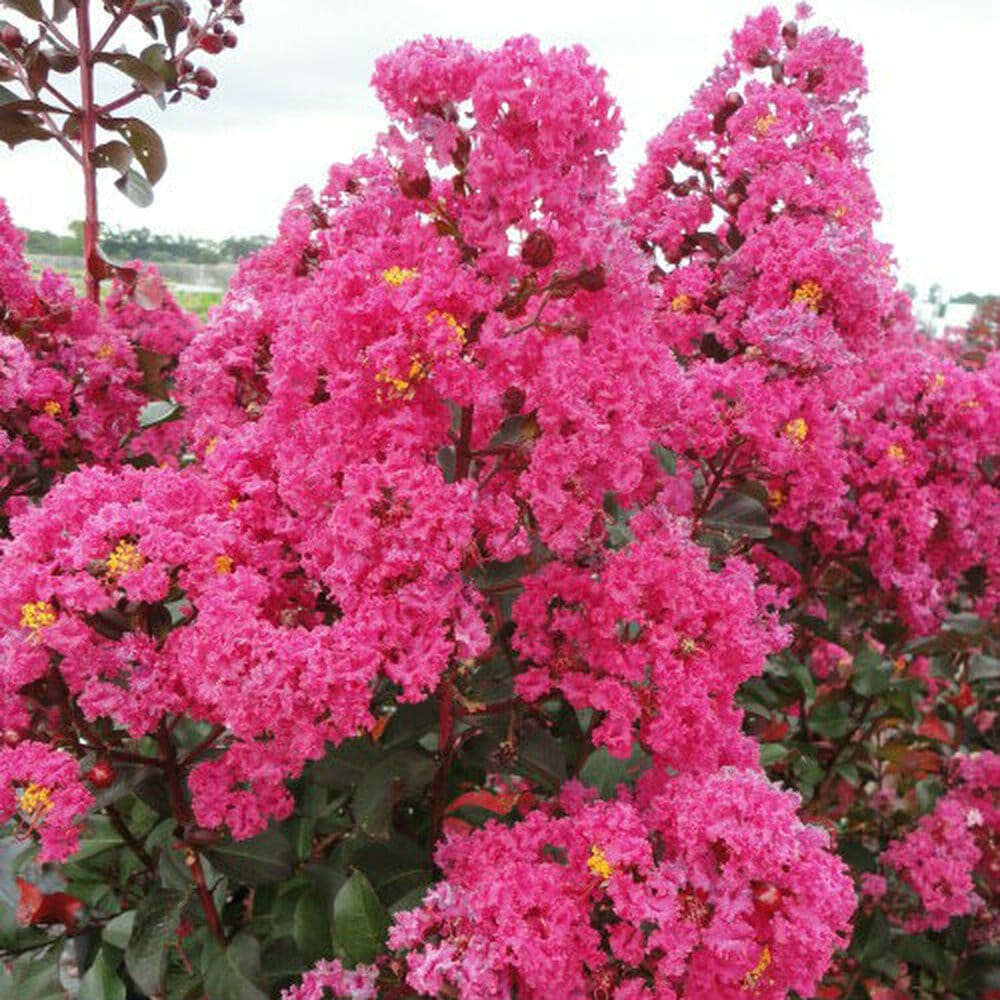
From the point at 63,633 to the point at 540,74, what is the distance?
93cm

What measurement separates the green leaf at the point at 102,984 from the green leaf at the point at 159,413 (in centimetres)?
99

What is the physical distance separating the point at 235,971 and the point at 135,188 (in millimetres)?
1530

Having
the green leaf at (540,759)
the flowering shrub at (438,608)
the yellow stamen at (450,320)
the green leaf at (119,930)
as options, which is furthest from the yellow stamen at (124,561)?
the green leaf at (119,930)

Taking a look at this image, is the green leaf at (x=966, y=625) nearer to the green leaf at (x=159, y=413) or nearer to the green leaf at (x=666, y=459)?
the green leaf at (x=666, y=459)

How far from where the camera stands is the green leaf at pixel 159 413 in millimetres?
1952

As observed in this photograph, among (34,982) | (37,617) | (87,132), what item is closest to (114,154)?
(87,132)

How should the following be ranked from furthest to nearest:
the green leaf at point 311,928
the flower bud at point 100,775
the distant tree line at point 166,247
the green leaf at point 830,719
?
the distant tree line at point 166,247 → the green leaf at point 830,719 → the green leaf at point 311,928 → the flower bud at point 100,775

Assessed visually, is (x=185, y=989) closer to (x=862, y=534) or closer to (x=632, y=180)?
(x=862, y=534)

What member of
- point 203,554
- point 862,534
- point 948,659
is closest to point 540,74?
point 203,554

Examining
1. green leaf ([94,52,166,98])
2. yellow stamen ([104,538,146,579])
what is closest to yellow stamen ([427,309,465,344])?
yellow stamen ([104,538,146,579])

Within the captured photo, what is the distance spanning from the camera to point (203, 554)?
1316 mm

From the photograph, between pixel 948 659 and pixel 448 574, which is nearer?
pixel 448 574

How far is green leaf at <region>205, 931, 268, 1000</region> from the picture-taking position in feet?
4.88

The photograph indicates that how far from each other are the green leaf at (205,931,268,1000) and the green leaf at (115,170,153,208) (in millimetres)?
1463
